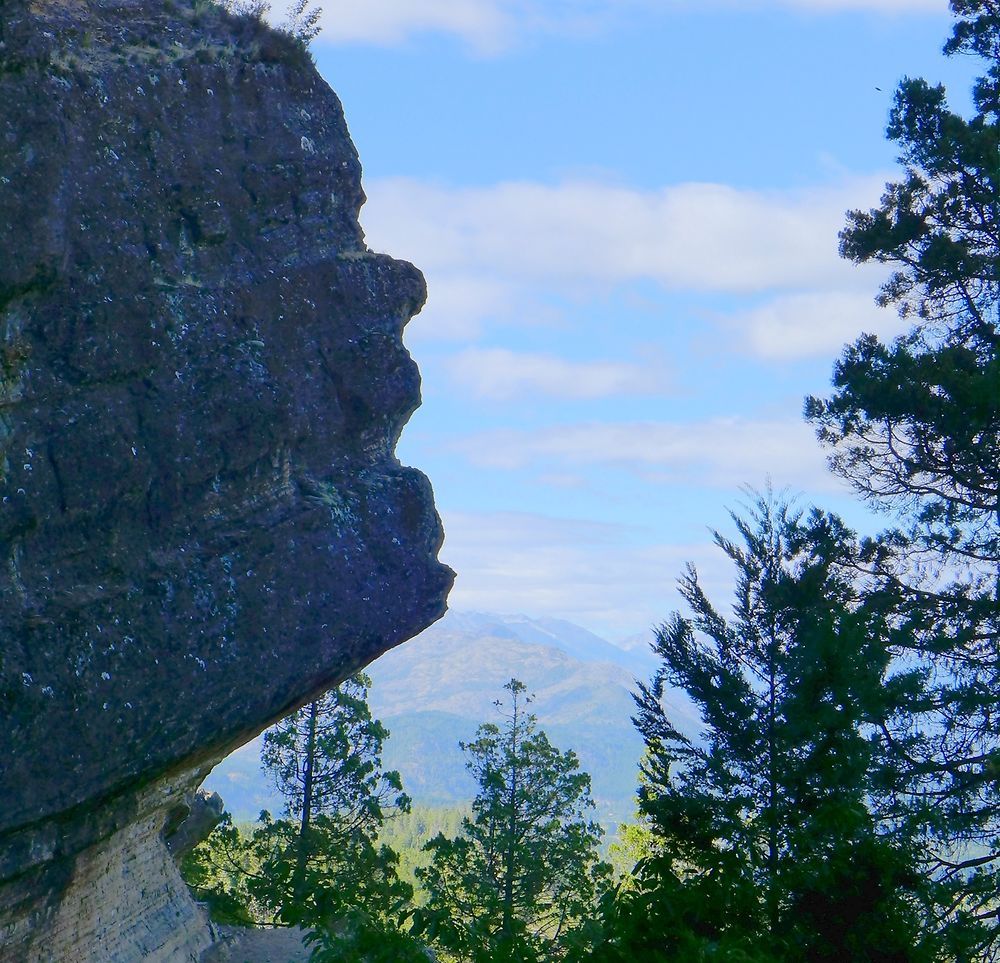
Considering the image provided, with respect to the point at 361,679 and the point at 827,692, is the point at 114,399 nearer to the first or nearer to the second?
the point at 827,692

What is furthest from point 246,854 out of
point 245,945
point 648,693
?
point 648,693

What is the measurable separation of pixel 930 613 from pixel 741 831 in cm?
626

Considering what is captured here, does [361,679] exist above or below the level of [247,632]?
above

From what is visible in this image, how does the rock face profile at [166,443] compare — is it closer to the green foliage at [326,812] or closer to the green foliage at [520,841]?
the green foliage at [326,812]

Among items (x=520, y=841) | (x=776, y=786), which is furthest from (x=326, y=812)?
(x=776, y=786)

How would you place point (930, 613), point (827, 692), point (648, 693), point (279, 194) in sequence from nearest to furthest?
point (827, 692)
point (279, 194)
point (648, 693)
point (930, 613)

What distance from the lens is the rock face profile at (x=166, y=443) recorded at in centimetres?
1071

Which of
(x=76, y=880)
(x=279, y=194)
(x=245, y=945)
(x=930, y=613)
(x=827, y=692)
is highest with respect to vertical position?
(x=279, y=194)

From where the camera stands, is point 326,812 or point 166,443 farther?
point 326,812

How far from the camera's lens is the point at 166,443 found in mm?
11656

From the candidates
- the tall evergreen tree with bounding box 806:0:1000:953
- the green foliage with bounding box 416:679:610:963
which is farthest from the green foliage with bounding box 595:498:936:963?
the green foliage with bounding box 416:679:610:963

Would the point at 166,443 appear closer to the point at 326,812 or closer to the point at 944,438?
the point at 944,438

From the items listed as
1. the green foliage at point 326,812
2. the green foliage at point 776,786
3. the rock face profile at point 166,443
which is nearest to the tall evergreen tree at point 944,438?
the green foliage at point 776,786

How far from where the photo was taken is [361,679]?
30.0 m
